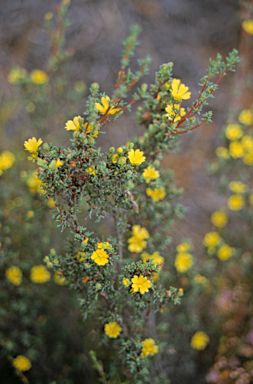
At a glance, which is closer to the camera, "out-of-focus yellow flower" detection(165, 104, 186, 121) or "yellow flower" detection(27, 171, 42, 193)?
"out-of-focus yellow flower" detection(165, 104, 186, 121)

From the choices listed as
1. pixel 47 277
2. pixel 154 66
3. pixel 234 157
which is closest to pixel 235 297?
pixel 234 157

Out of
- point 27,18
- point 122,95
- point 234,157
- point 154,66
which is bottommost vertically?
point 122,95

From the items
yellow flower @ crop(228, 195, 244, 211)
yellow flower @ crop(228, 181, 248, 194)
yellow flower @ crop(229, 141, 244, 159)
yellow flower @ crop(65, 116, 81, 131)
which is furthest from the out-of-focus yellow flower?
yellow flower @ crop(228, 195, 244, 211)

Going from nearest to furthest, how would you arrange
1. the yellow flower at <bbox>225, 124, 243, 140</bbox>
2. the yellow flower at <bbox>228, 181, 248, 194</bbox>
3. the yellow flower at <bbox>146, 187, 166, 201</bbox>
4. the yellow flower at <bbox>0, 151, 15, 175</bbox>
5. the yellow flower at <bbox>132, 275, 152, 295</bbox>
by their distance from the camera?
1. the yellow flower at <bbox>132, 275, 152, 295</bbox>
2. the yellow flower at <bbox>146, 187, 166, 201</bbox>
3. the yellow flower at <bbox>0, 151, 15, 175</bbox>
4. the yellow flower at <bbox>225, 124, 243, 140</bbox>
5. the yellow flower at <bbox>228, 181, 248, 194</bbox>

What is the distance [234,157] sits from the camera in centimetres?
268

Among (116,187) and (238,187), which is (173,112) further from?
(238,187)

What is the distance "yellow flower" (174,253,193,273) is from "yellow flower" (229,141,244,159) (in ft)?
3.93

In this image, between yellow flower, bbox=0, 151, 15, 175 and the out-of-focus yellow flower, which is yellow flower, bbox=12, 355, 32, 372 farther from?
the out-of-focus yellow flower

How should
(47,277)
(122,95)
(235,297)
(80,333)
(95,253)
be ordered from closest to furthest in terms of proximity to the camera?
(95,253) → (122,95) → (47,277) → (80,333) → (235,297)

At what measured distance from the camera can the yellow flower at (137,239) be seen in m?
1.76

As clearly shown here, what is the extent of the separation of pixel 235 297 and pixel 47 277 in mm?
2192

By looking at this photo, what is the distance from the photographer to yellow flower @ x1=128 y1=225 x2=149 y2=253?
176 centimetres

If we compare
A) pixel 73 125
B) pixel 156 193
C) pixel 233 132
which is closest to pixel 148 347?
pixel 156 193

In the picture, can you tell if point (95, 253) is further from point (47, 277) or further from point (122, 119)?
point (122, 119)
